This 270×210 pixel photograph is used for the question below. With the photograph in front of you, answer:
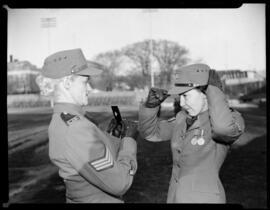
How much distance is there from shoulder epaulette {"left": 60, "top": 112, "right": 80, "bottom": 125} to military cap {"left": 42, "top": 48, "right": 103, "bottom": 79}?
0.15 metres

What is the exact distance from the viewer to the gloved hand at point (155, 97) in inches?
56.6

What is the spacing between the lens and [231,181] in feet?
10.7

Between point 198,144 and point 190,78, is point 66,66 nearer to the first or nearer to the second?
point 190,78

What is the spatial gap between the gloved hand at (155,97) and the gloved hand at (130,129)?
141 mm

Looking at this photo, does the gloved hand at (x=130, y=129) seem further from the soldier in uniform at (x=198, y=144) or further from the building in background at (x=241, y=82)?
the building in background at (x=241, y=82)

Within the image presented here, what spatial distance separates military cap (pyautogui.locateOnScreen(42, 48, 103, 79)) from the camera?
46.4 inches

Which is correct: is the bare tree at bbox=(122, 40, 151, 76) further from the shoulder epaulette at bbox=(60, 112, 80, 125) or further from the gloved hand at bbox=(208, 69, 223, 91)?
the shoulder epaulette at bbox=(60, 112, 80, 125)

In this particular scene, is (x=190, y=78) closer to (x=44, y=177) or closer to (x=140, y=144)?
(x=44, y=177)

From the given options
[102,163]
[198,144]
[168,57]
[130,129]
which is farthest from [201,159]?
[168,57]

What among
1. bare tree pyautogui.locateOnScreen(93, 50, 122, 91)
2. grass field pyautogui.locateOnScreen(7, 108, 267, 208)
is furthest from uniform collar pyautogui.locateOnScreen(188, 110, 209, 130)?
bare tree pyautogui.locateOnScreen(93, 50, 122, 91)

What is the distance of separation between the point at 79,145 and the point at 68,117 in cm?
14

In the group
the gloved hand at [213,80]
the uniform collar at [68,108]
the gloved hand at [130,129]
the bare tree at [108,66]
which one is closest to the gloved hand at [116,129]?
the gloved hand at [130,129]

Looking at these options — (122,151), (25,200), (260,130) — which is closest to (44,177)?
(25,200)

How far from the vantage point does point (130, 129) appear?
1.35 metres
